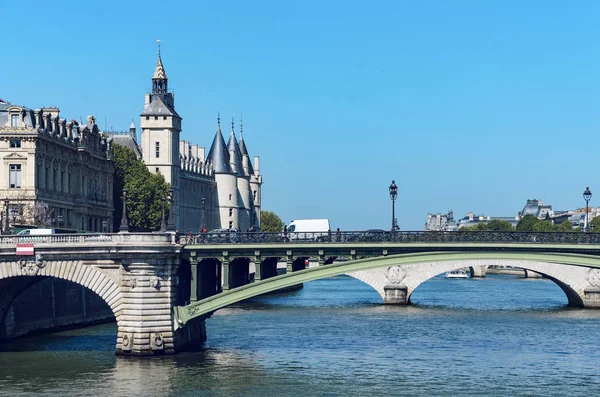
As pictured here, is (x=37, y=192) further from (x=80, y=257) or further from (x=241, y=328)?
(x=80, y=257)

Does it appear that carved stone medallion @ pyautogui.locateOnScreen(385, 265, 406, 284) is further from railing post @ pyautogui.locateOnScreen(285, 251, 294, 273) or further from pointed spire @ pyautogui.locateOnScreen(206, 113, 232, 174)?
pointed spire @ pyautogui.locateOnScreen(206, 113, 232, 174)

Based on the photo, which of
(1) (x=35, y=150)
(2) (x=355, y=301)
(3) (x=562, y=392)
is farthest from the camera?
(2) (x=355, y=301)

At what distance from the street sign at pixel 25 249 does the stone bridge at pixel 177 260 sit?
0.24 m

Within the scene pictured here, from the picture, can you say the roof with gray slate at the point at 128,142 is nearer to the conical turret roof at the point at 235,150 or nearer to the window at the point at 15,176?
the conical turret roof at the point at 235,150

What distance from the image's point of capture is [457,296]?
108 metres

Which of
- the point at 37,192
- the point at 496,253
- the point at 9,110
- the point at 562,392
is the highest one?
the point at 9,110

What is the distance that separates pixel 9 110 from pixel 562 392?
52457 mm

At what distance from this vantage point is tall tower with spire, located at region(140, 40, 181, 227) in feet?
465

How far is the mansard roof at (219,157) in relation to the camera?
181 meters

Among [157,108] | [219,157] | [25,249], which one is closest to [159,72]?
[157,108]

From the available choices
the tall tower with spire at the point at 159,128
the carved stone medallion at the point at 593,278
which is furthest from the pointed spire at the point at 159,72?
the carved stone medallion at the point at 593,278

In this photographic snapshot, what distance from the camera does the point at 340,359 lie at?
2199 inches

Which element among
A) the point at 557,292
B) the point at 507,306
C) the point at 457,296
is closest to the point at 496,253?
the point at 507,306

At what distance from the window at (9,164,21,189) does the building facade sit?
35.5 meters
